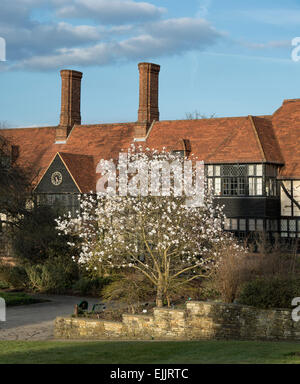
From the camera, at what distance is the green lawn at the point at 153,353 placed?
1177 cm

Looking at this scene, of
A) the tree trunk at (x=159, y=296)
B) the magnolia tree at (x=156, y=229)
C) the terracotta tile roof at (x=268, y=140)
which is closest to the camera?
the tree trunk at (x=159, y=296)

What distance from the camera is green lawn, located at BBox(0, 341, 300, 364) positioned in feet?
38.6

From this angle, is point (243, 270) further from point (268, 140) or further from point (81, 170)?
point (81, 170)

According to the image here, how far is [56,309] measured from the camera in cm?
2314

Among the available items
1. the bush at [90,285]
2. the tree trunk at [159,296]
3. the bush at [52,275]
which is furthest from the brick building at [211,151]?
the tree trunk at [159,296]

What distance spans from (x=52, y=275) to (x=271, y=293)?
14.0 metres

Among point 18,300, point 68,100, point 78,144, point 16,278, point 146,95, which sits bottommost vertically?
point 18,300

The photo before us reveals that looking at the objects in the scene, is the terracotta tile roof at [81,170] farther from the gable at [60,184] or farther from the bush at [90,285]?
the bush at [90,285]

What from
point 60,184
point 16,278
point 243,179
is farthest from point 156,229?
point 60,184

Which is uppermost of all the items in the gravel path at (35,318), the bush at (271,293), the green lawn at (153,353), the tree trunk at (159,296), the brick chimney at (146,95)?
the brick chimney at (146,95)

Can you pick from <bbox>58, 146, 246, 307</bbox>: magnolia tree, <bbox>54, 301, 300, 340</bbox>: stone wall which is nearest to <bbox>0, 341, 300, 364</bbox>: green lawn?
<bbox>54, 301, 300, 340</bbox>: stone wall

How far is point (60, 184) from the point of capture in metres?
37.6

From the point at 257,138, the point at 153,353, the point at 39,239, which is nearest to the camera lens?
the point at 153,353

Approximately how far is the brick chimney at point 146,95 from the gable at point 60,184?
5.85 metres
